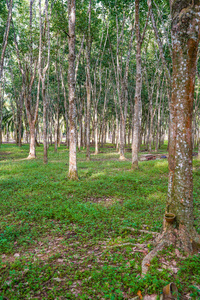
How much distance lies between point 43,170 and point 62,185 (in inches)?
162

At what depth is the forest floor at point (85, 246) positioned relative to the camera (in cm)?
325

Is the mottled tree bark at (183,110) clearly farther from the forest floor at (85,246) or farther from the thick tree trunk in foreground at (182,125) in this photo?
the forest floor at (85,246)

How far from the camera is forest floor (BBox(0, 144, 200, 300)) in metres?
3.25

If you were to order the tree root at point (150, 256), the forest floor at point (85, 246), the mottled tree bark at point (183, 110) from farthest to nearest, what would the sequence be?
the mottled tree bark at point (183, 110) < the tree root at point (150, 256) < the forest floor at point (85, 246)

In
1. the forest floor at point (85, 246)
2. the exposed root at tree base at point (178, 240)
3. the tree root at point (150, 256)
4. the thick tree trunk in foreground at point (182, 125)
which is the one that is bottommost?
the forest floor at point (85, 246)

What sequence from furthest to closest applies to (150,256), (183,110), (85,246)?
(85,246) → (183,110) → (150,256)

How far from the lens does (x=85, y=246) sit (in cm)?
462

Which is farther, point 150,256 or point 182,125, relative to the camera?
point 182,125

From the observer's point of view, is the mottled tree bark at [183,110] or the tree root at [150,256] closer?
the tree root at [150,256]

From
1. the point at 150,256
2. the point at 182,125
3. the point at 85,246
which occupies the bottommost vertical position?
the point at 85,246

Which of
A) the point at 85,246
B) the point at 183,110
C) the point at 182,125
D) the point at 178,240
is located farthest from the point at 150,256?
the point at 183,110

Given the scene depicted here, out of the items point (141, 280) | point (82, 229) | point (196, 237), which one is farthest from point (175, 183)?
point (82, 229)

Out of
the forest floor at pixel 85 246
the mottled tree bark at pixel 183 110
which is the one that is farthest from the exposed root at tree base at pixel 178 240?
the forest floor at pixel 85 246

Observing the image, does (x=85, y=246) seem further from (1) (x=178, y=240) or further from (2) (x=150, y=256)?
(1) (x=178, y=240)
